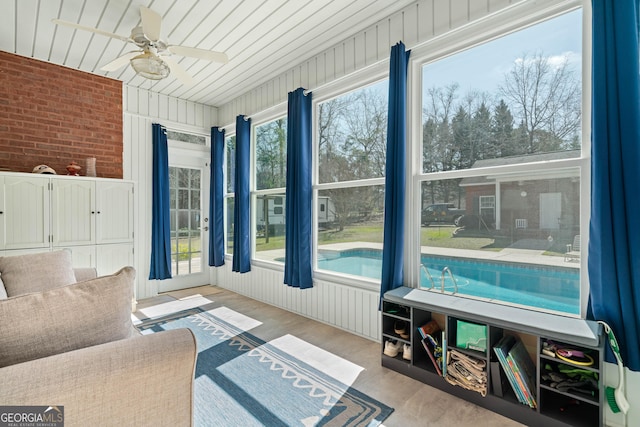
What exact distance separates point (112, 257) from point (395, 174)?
11.1 ft

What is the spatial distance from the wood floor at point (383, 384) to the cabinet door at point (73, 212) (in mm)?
1918

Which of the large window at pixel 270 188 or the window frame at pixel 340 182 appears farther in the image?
the large window at pixel 270 188

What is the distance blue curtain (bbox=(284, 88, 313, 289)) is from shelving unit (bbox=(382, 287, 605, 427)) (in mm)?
1227

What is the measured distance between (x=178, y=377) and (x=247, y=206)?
340 centimetres

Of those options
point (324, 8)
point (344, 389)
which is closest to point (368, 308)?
point (344, 389)

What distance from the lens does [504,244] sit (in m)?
2.25

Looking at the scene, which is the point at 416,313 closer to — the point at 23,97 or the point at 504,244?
the point at 504,244

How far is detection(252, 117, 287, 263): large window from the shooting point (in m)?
4.09

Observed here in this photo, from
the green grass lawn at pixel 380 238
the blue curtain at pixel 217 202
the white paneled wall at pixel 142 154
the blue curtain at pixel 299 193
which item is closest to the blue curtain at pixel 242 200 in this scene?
the green grass lawn at pixel 380 238

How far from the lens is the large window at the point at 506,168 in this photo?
2.00 meters

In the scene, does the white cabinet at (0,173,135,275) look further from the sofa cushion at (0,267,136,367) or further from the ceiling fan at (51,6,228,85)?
the sofa cushion at (0,267,136,367)

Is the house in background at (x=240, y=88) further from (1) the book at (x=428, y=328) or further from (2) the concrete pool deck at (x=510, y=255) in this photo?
(1) the book at (x=428, y=328)

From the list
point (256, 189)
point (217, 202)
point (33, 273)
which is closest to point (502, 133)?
point (256, 189)

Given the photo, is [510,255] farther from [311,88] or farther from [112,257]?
[112,257]
